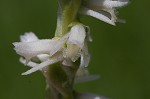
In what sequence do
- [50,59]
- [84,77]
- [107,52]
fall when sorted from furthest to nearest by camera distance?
1. [107,52]
2. [84,77]
3. [50,59]

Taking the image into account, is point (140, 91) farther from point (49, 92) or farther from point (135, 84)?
point (49, 92)

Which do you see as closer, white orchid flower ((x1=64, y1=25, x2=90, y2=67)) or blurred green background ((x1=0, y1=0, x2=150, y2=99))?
white orchid flower ((x1=64, y1=25, x2=90, y2=67))

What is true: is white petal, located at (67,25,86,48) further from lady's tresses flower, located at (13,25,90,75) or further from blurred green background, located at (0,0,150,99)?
blurred green background, located at (0,0,150,99)

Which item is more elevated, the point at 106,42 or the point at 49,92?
the point at 49,92

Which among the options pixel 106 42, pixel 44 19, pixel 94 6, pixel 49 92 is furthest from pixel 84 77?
pixel 44 19

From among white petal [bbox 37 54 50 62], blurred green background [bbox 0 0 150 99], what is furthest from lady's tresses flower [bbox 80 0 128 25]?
blurred green background [bbox 0 0 150 99]

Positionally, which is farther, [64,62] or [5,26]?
[5,26]

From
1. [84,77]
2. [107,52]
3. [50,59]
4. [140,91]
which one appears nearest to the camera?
[50,59]
